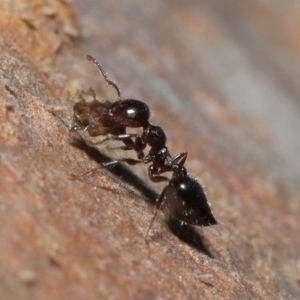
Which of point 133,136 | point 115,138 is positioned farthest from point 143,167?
point 115,138

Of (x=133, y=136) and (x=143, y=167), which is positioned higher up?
(x=133, y=136)

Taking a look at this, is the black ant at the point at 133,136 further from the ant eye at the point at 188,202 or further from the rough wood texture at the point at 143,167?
the rough wood texture at the point at 143,167

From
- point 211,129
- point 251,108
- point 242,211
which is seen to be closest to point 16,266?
point 242,211

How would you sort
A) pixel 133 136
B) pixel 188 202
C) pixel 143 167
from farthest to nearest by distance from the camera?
pixel 143 167
pixel 133 136
pixel 188 202

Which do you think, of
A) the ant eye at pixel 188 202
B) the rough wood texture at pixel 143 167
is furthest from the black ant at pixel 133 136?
the rough wood texture at pixel 143 167

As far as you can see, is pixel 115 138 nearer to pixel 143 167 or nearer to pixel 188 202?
pixel 188 202

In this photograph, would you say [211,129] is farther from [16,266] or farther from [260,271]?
[16,266]
